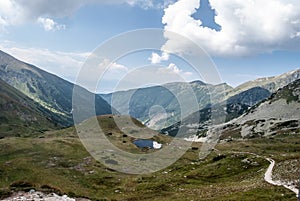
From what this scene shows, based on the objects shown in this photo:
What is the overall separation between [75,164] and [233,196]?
61835 millimetres

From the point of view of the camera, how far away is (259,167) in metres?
77.2

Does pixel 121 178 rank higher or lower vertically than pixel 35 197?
lower

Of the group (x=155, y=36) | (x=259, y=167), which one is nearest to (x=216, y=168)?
(x=259, y=167)

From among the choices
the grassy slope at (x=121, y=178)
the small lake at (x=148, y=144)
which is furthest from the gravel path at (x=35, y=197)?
the small lake at (x=148, y=144)

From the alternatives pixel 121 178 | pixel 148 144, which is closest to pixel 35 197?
pixel 121 178

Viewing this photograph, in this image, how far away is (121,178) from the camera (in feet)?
269

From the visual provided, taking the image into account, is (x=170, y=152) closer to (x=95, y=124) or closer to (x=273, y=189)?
(x=95, y=124)

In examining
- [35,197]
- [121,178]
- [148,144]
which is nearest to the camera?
[35,197]

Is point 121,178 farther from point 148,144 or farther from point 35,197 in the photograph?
point 148,144

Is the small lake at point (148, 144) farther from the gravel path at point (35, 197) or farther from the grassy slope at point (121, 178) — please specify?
the gravel path at point (35, 197)

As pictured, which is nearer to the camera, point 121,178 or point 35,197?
point 35,197

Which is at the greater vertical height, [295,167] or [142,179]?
[295,167]

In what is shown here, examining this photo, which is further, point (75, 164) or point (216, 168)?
point (75, 164)

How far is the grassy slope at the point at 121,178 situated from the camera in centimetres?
4956
